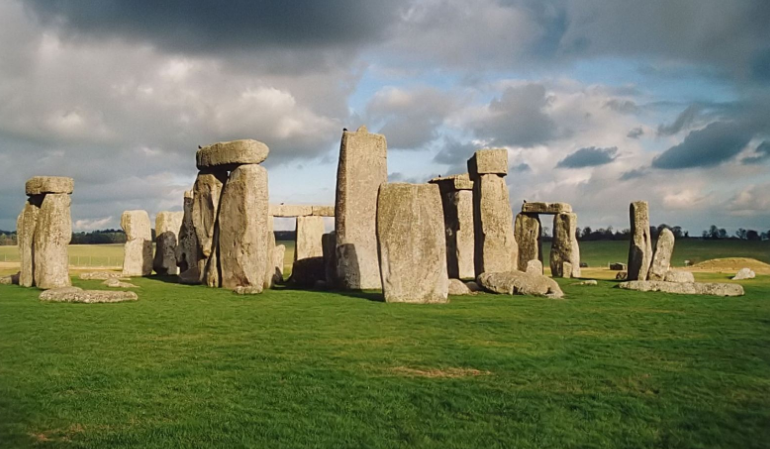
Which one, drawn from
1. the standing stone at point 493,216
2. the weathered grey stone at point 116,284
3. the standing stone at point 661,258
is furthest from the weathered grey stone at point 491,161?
the weathered grey stone at point 116,284

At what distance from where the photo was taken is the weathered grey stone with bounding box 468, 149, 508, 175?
18.0m

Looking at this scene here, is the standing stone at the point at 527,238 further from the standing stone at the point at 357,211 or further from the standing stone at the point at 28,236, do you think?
the standing stone at the point at 28,236

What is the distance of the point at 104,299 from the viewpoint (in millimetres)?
12648

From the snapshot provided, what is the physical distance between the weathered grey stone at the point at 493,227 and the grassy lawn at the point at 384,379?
688 centimetres

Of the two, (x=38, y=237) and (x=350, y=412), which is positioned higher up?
(x=38, y=237)

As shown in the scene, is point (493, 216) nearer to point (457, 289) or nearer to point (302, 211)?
point (457, 289)

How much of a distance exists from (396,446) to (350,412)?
0.79m

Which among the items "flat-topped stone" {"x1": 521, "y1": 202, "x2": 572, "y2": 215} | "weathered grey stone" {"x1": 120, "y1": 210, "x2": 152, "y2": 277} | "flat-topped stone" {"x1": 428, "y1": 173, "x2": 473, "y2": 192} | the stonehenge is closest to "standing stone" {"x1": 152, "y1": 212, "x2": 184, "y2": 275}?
"weathered grey stone" {"x1": 120, "y1": 210, "x2": 152, "y2": 277}

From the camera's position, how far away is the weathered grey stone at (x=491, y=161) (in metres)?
18.0

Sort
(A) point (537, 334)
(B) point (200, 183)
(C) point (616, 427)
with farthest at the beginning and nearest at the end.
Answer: (B) point (200, 183) < (A) point (537, 334) < (C) point (616, 427)

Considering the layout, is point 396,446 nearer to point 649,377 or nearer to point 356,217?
point 649,377

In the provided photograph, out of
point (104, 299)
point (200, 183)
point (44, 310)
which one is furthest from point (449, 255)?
point (44, 310)

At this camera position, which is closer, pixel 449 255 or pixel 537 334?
pixel 537 334

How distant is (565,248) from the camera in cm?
2238
